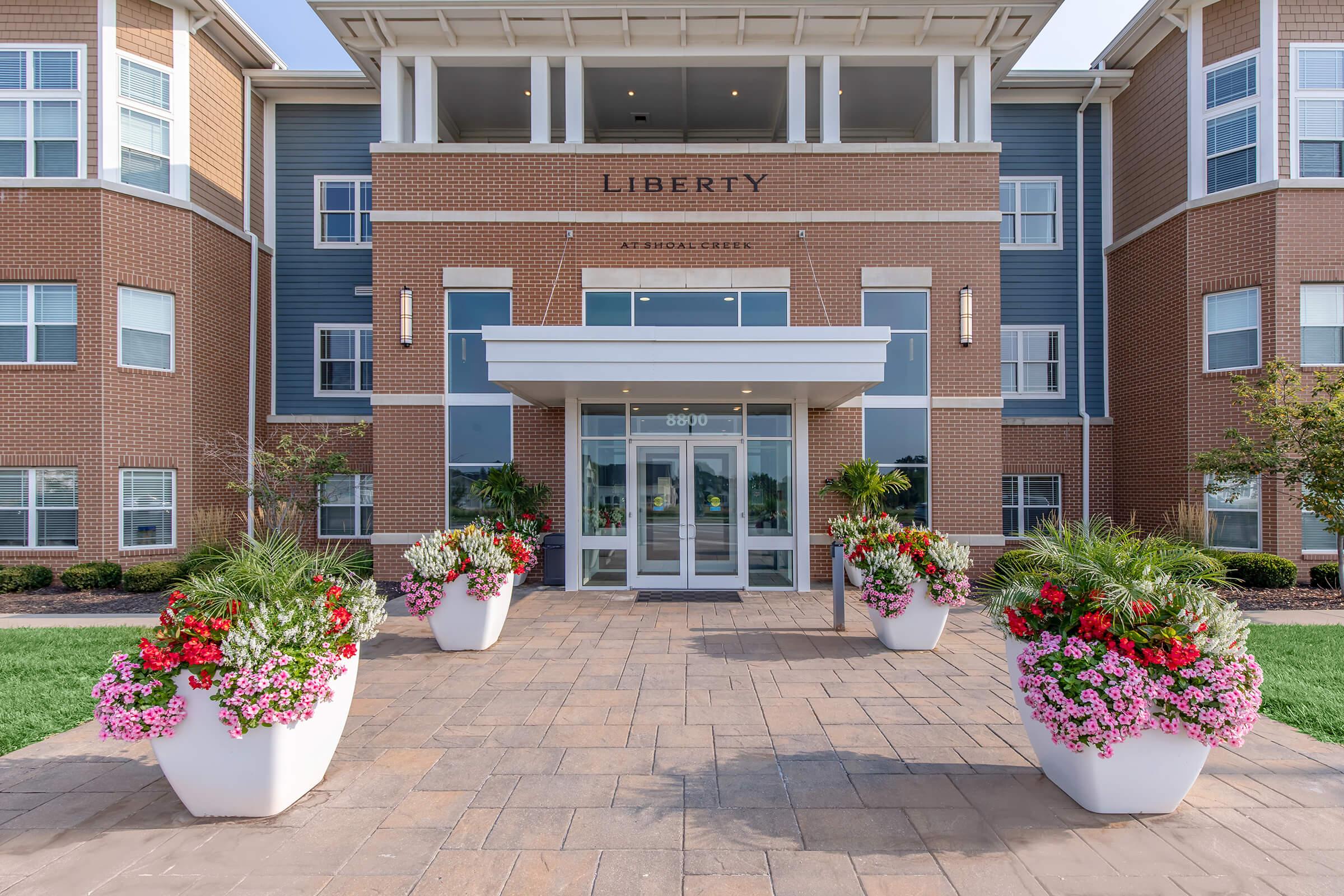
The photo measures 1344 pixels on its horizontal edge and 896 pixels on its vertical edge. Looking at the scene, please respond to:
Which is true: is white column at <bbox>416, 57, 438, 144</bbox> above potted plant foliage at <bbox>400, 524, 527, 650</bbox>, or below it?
above

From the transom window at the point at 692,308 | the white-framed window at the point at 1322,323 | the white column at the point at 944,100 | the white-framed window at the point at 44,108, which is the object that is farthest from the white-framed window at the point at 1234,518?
the white-framed window at the point at 44,108

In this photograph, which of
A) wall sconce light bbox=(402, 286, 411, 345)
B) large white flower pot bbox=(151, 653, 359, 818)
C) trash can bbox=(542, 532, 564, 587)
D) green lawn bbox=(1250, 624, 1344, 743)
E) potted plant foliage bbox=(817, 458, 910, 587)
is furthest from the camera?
wall sconce light bbox=(402, 286, 411, 345)

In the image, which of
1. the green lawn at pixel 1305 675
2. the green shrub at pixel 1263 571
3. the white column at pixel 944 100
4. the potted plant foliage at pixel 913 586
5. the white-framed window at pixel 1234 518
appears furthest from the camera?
the white-framed window at pixel 1234 518

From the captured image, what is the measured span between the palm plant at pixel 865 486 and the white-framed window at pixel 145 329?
1288cm

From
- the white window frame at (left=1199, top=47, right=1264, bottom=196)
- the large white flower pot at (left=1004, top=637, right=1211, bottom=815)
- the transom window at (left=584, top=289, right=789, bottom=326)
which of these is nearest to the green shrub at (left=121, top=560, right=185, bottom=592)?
the transom window at (left=584, top=289, right=789, bottom=326)

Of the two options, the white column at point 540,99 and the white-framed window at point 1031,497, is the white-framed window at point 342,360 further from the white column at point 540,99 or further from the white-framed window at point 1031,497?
the white-framed window at point 1031,497

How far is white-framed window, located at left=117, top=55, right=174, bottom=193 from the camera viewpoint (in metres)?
13.2

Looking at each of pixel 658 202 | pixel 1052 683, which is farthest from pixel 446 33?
pixel 1052 683

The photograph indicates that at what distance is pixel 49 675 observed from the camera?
281 inches

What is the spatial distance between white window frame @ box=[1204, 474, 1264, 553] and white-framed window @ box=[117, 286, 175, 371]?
19.7 m

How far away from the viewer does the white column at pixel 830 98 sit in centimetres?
1302

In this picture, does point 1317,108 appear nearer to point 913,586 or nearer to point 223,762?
point 913,586

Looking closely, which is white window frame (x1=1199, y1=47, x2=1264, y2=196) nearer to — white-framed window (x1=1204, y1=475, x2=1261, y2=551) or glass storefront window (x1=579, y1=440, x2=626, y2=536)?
white-framed window (x1=1204, y1=475, x2=1261, y2=551)

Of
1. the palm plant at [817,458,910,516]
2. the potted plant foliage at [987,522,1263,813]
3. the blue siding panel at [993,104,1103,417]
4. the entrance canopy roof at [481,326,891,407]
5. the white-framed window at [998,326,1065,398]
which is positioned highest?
the blue siding panel at [993,104,1103,417]
